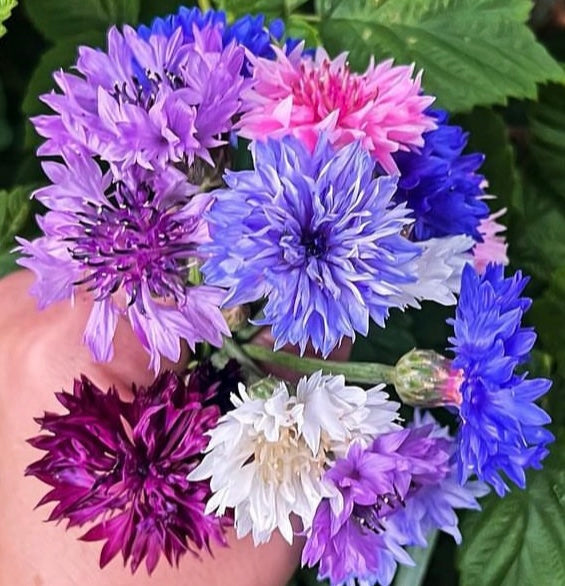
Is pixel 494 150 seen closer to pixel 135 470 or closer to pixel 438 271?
pixel 438 271

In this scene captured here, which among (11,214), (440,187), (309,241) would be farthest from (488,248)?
(11,214)

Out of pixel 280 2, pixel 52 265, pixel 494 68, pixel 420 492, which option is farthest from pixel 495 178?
pixel 52 265

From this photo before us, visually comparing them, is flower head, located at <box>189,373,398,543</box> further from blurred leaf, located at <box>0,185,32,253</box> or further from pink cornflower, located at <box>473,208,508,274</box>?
blurred leaf, located at <box>0,185,32,253</box>

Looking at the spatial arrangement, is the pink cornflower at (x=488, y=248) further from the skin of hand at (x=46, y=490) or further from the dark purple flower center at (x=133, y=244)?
the dark purple flower center at (x=133, y=244)

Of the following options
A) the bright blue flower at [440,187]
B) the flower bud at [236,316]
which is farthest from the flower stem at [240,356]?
the bright blue flower at [440,187]

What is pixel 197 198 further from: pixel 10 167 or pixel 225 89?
pixel 10 167

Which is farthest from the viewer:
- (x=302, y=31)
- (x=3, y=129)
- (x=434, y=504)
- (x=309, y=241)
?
(x=3, y=129)
